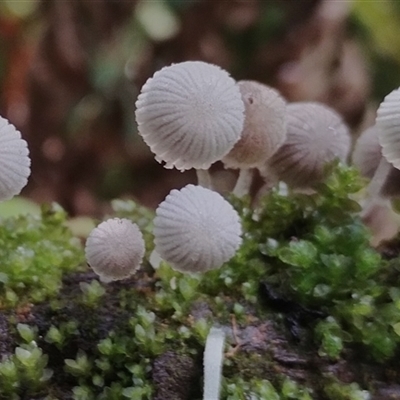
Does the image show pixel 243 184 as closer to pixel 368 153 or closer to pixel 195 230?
pixel 368 153

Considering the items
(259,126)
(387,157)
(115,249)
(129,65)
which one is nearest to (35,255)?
(115,249)

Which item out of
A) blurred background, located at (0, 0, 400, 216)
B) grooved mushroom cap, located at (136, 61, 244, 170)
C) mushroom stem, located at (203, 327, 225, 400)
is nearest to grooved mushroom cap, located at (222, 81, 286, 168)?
grooved mushroom cap, located at (136, 61, 244, 170)

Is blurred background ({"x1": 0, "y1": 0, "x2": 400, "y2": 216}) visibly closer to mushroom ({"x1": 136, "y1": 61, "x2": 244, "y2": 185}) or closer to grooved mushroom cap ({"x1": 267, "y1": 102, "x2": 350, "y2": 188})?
grooved mushroom cap ({"x1": 267, "y1": 102, "x2": 350, "y2": 188})

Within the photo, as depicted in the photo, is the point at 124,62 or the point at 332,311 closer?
the point at 332,311

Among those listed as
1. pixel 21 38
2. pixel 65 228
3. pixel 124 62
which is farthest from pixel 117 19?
pixel 65 228

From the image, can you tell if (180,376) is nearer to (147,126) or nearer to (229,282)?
(229,282)

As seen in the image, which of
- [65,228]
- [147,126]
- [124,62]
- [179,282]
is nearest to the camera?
→ [147,126]

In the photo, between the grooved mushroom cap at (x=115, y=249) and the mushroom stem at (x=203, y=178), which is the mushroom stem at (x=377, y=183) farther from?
the grooved mushroom cap at (x=115, y=249)
